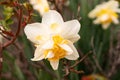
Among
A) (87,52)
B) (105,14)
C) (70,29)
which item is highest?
(70,29)

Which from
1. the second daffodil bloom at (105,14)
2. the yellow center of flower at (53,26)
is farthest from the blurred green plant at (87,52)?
the yellow center of flower at (53,26)

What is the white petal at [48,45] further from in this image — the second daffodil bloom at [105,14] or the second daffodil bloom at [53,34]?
the second daffodil bloom at [105,14]

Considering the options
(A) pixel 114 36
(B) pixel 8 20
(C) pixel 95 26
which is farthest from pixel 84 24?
(B) pixel 8 20

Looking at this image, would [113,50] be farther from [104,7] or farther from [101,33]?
[104,7]

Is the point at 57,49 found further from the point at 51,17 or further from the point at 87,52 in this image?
the point at 87,52

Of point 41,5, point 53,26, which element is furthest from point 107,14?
point 53,26

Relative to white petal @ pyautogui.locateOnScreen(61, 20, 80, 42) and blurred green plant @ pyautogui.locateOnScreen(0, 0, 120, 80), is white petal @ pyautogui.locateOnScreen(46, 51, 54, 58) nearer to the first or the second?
white petal @ pyautogui.locateOnScreen(61, 20, 80, 42)
